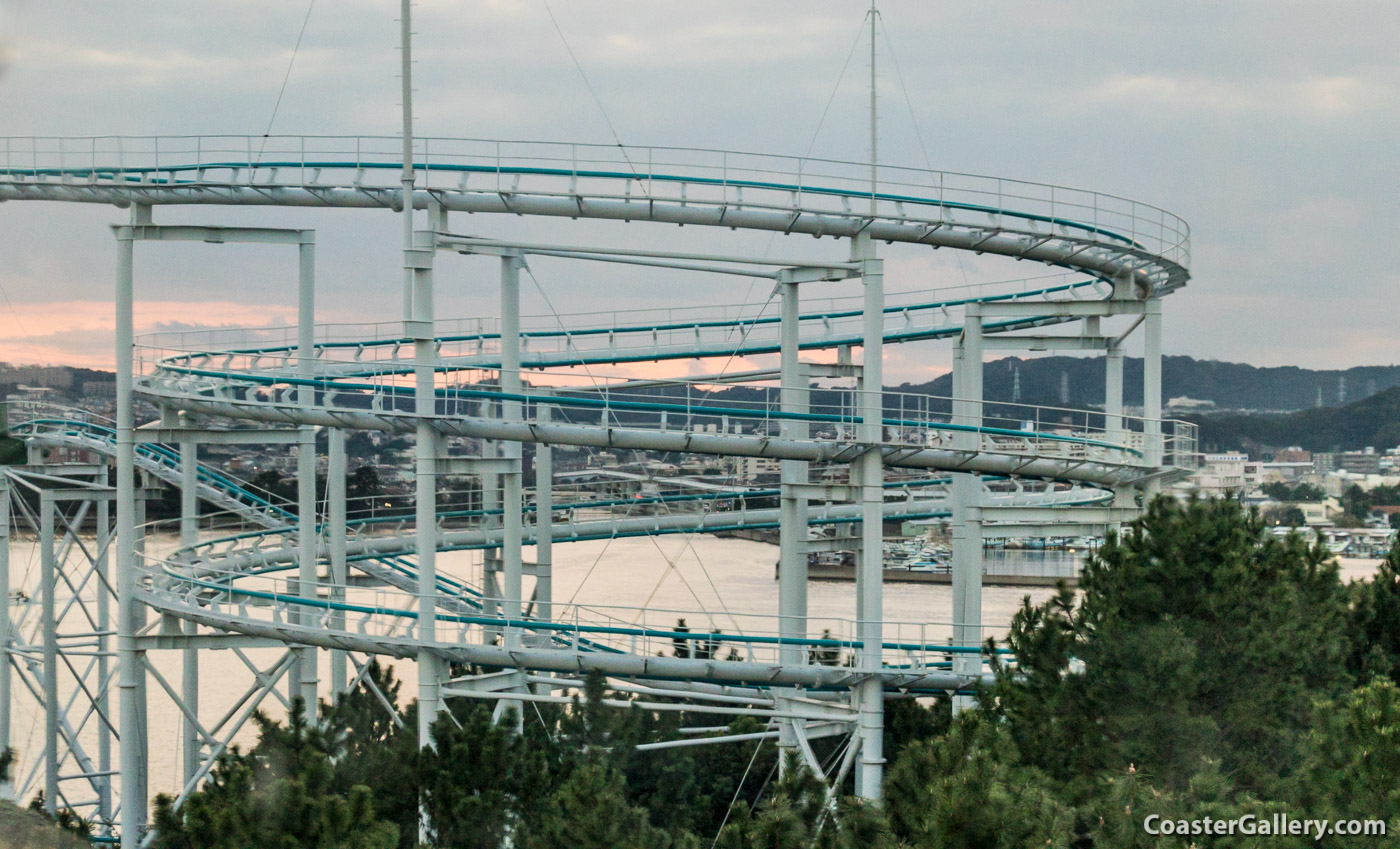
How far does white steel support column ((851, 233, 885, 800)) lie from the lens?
2033cm

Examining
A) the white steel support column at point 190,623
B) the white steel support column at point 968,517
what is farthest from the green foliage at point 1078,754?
the white steel support column at point 190,623

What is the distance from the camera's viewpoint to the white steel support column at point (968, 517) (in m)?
22.0

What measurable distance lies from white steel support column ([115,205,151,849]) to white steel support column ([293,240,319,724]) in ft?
8.79

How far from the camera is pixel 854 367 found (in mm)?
24234

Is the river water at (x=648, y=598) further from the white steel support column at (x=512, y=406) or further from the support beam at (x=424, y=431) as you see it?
the support beam at (x=424, y=431)

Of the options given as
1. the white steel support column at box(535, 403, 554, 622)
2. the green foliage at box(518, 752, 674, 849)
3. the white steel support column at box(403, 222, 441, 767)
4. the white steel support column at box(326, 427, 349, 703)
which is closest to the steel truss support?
the white steel support column at box(326, 427, 349, 703)

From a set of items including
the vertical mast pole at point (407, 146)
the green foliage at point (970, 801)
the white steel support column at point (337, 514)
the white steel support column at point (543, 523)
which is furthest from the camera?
the white steel support column at point (543, 523)

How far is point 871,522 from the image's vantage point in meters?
20.7

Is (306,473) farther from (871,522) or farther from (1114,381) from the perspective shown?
(1114,381)

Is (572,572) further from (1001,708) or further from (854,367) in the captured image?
(1001,708)

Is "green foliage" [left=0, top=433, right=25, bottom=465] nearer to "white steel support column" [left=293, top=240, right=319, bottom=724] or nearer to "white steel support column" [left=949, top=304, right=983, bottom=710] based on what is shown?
"white steel support column" [left=293, top=240, right=319, bottom=724]

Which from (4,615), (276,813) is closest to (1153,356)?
(276,813)

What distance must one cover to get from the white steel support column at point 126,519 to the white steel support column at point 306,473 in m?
2.68

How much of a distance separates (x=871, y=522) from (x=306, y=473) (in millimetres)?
9854
